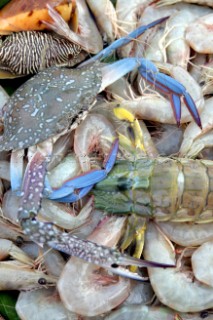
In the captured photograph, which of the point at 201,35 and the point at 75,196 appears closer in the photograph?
the point at 75,196

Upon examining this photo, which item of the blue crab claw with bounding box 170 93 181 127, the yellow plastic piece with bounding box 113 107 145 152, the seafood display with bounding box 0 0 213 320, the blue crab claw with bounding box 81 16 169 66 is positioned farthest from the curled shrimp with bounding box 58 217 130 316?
the blue crab claw with bounding box 81 16 169 66

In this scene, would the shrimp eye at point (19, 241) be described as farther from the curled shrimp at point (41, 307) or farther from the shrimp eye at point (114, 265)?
the shrimp eye at point (114, 265)

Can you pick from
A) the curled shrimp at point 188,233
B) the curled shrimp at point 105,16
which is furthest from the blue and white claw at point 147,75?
the curled shrimp at point 188,233

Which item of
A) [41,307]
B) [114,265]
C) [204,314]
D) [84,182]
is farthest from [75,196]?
[204,314]

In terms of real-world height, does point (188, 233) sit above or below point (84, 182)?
below

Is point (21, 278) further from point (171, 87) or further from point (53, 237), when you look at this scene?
point (171, 87)

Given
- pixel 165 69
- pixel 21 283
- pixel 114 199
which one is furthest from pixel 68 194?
pixel 165 69
